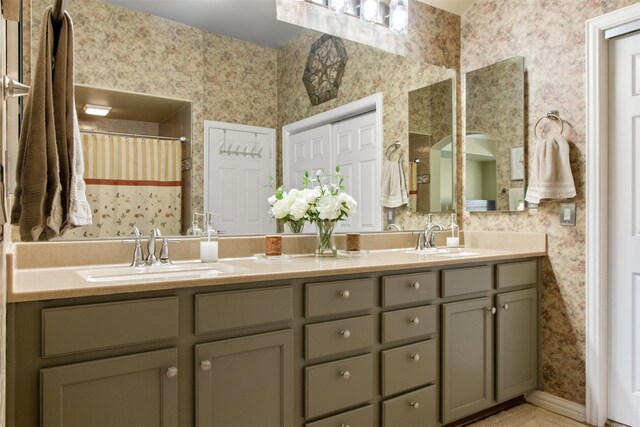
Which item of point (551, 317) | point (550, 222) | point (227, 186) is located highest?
point (227, 186)

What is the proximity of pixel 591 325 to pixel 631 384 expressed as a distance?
0.32 m

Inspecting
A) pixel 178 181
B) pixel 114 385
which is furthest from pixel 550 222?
pixel 114 385

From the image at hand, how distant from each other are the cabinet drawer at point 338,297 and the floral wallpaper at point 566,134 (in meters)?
1.27

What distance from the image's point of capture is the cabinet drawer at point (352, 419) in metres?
1.70

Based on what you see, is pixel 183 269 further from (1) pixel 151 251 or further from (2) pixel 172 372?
(2) pixel 172 372

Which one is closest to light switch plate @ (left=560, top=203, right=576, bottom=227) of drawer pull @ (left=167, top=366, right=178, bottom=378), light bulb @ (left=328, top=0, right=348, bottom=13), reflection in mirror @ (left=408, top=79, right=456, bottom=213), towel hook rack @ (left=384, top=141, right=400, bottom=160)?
reflection in mirror @ (left=408, top=79, right=456, bottom=213)

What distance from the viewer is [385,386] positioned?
1.86m

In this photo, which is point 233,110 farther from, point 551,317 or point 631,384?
point 631,384

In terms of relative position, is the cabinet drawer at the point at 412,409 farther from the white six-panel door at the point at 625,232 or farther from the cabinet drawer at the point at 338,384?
the white six-panel door at the point at 625,232

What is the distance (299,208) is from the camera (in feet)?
A: 7.04

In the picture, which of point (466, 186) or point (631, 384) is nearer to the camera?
point (631, 384)

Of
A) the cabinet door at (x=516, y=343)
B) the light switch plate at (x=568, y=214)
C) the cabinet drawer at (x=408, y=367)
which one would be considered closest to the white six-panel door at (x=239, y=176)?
the cabinet drawer at (x=408, y=367)

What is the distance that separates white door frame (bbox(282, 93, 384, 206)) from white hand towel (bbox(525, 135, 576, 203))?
865 mm

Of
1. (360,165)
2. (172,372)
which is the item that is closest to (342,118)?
(360,165)
